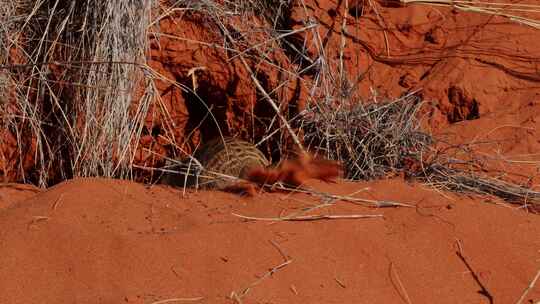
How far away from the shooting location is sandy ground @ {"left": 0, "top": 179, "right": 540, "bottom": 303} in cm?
296

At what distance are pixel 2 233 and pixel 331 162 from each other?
1.77 metres

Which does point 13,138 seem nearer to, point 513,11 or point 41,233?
point 41,233

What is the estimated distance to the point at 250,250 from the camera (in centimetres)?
317

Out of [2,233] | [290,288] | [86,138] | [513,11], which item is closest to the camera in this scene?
[290,288]

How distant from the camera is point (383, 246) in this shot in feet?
10.8

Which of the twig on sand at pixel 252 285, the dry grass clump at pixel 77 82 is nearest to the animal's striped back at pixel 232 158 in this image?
the dry grass clump at pixel 77 82

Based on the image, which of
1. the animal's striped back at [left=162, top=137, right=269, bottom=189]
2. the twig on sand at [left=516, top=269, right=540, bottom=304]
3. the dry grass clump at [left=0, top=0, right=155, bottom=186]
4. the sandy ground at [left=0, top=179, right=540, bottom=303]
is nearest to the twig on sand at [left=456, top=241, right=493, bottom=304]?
the sandy ground at [left=0, top=179, right=540, bottom=303]

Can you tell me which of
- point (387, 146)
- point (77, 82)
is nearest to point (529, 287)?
point (387, 146)

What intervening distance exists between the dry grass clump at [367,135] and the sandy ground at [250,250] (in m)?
0.68

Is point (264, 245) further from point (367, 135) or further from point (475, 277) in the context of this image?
point (367, 135)

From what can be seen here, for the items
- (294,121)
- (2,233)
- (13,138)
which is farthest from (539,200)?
(13,138)

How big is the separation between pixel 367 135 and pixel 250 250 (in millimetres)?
1504

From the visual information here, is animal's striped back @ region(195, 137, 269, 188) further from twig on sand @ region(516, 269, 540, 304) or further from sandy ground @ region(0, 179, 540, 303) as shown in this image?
twig on sand @ region(516, 269, 540, 304)

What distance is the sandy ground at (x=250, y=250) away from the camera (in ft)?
9.73
